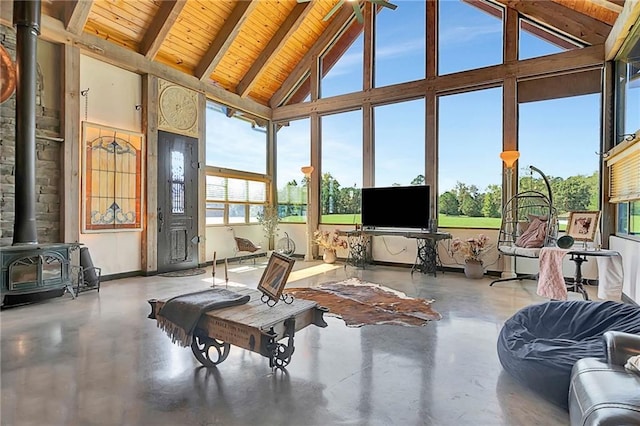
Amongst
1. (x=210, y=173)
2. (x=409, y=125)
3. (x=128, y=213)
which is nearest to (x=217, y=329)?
(x=128, y=213)

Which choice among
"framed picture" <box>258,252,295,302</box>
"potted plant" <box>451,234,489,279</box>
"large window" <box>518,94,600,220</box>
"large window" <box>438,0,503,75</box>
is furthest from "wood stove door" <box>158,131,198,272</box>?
"large window" <box>518,94,600,220</box>

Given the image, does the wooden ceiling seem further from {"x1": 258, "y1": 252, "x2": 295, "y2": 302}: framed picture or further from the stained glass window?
{"x1": 258, "y1": 252, "x2": 295, "y2": 302}: framed picture

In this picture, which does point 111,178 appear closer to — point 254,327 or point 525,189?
point 254,327

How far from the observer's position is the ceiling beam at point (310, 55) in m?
8.00

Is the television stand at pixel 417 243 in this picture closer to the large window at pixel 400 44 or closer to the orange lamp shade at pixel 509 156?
the orange lamp shade at pixel 509 156

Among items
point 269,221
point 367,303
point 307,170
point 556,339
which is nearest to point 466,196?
point 307,170

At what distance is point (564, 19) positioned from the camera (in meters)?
5.86

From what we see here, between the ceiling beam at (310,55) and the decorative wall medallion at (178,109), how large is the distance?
2.35 metres

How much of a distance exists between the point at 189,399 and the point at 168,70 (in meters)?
5.92

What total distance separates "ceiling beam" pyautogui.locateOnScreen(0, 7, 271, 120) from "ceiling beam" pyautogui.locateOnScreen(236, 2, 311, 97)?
1.16ft

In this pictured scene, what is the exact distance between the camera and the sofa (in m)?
1.34

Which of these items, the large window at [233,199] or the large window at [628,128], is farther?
the large window at [233,199]

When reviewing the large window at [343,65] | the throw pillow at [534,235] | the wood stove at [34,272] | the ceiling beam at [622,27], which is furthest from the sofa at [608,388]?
the large window at [343,65]

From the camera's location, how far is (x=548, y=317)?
2.78 m
